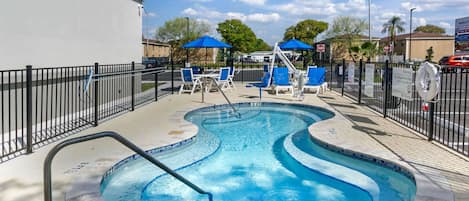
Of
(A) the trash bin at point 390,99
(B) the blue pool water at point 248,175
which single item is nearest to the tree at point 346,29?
(A) the trash bin at point 390,99

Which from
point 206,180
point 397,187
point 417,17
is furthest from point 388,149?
point 417,17

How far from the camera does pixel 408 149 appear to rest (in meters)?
5.80

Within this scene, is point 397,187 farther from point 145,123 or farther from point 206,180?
point 145,123

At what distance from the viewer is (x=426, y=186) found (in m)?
4.13

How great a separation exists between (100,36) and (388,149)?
7063mm

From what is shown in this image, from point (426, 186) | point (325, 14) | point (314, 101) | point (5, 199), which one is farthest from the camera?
point (325, 14)

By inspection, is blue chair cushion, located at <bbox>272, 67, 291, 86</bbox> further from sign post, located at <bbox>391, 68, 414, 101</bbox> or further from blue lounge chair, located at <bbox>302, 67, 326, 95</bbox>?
sign post, located at <bbox>391, 68, 414, 101</bbox>

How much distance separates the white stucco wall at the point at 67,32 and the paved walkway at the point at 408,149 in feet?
16.8

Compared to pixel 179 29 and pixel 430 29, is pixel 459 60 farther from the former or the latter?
pixel 430 29

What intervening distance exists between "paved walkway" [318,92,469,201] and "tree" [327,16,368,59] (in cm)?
4286

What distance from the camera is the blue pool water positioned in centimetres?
476

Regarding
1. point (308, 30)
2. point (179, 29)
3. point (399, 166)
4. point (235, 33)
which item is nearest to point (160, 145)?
point (399, 166)

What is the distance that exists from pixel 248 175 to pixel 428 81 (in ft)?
10.0

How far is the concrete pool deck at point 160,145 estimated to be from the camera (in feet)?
13.5
